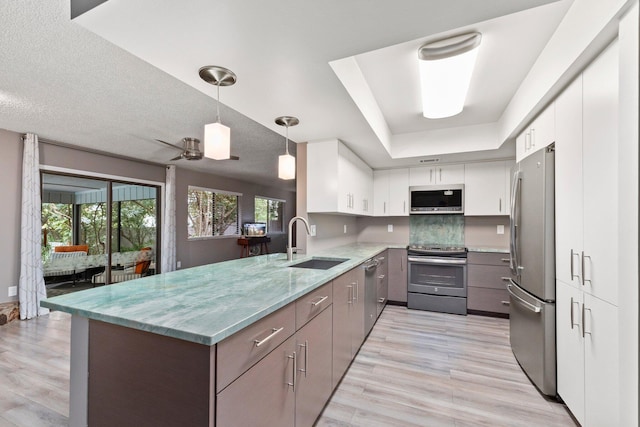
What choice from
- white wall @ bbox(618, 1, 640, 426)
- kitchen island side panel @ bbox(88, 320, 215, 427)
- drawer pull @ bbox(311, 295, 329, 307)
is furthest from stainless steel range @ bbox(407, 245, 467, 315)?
kitchen island side panel @ bbox(88, 320, 215, 427)

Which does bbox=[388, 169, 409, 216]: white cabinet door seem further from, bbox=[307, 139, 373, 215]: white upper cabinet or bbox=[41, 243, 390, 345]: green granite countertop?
bbox=[41, 243, 390, 345]: green granite countertop

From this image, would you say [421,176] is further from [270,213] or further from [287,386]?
[270,213]

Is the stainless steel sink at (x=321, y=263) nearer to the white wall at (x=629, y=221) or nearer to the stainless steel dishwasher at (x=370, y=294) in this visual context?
the stainless steel dishwasher at (x=370, y=294)

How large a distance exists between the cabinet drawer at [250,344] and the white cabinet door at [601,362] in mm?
1524

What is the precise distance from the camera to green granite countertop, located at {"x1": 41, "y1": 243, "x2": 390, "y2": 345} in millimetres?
955

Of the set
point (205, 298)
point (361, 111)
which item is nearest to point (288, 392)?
point (205, 298)

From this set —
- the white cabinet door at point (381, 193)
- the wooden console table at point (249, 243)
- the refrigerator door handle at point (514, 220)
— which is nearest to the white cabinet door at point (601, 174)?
the refrigerator door handle at point (514, 220)

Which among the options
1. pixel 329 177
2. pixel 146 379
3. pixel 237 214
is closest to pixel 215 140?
pixel 146 379

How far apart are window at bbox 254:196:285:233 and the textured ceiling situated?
4.67 meters

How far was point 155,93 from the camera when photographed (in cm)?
249

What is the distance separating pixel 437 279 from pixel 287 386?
9.66ft

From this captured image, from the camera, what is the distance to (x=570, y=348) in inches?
66.7

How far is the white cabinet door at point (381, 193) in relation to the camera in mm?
4367

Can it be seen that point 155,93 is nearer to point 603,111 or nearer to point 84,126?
point 84,126
